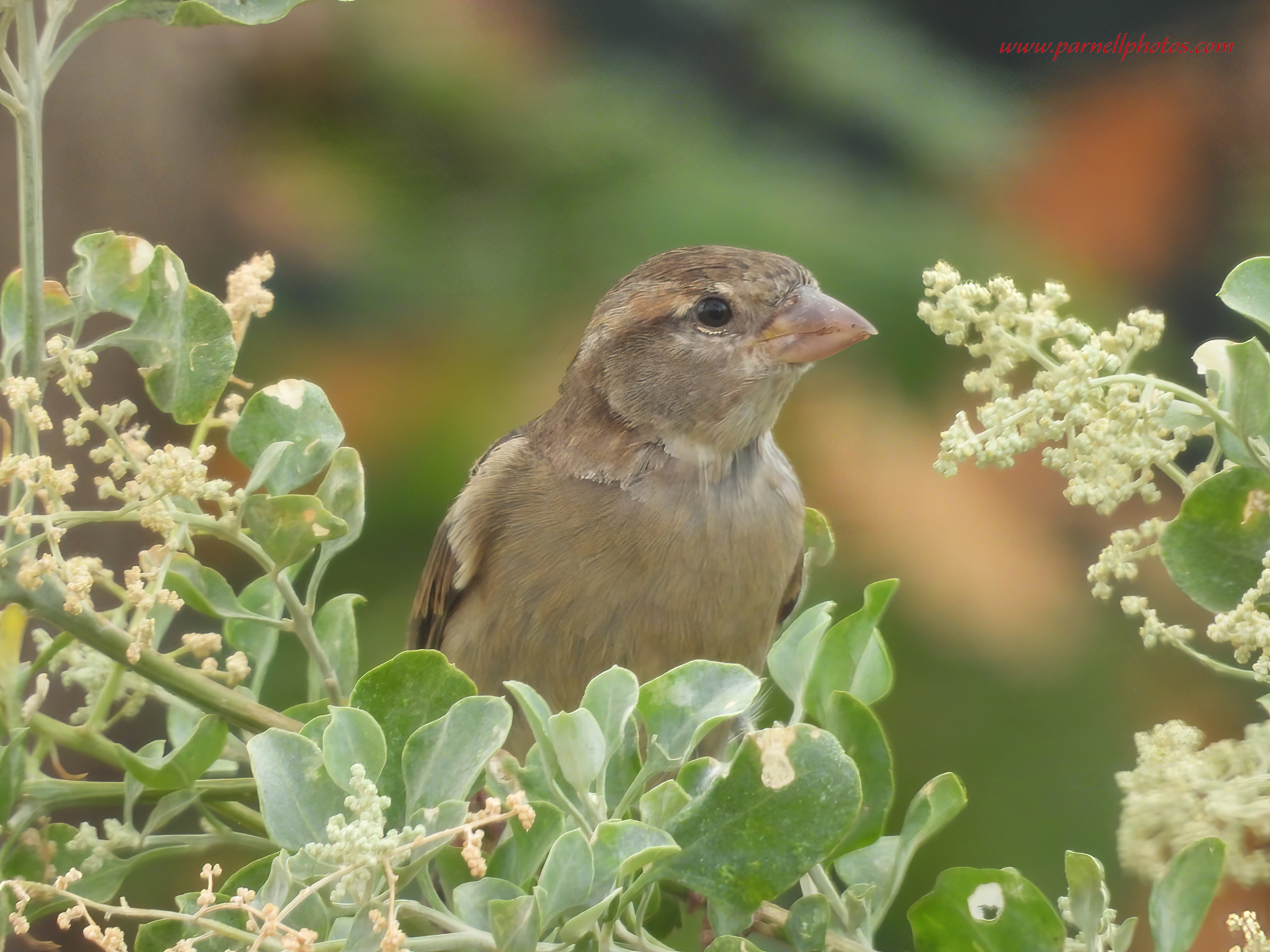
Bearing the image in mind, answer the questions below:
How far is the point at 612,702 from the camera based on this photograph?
38.9 inches

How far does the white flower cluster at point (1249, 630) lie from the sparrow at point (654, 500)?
3.53 ft

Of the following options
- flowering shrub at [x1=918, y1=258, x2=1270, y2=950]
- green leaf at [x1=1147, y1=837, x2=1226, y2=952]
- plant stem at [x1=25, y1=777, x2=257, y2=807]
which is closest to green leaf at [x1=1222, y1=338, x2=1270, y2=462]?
flowering shrub at [x1=918, y1=258, x2=1270, y2=950]

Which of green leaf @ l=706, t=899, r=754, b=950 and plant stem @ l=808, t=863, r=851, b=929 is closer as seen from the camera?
green leaf @ l=706, t=899, r=754, b=950

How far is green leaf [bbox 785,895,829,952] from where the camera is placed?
1040mm

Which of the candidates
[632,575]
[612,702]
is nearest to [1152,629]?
[612,702]

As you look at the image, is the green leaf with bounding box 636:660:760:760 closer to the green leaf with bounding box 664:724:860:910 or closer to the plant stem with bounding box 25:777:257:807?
the green leaf with bounding box 664:724:860:910

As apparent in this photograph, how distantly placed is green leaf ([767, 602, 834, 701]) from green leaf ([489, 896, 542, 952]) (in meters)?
0.40

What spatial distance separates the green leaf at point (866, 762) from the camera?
1080 mm

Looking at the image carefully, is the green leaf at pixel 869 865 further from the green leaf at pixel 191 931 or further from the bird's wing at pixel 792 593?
the bird's wing at pixel 792 593

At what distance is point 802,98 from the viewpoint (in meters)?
3.02

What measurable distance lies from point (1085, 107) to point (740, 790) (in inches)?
106

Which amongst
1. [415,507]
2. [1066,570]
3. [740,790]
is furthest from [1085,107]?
[740,790]

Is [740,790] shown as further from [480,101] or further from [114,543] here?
[114,543]
